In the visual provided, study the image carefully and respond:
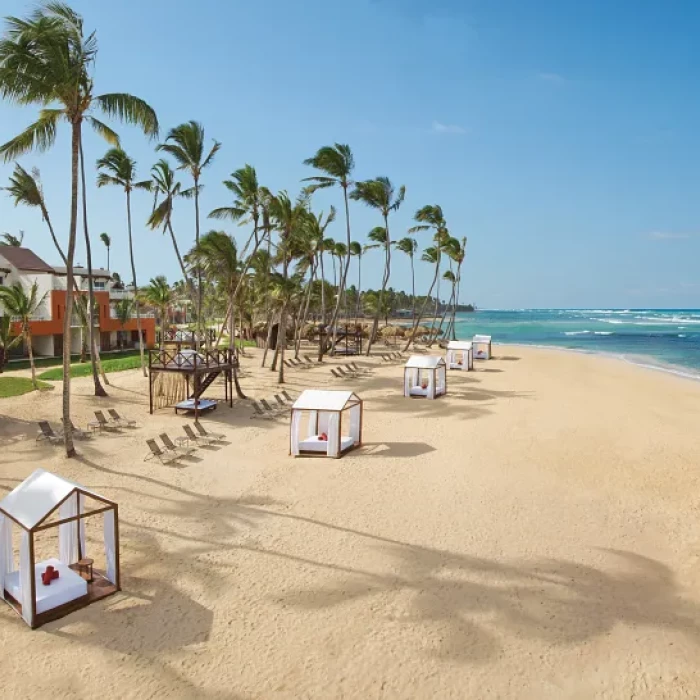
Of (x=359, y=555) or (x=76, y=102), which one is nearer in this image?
(x=359, y=555)

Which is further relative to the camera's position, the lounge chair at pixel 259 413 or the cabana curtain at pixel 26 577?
the lounge chair at pixel 259 413

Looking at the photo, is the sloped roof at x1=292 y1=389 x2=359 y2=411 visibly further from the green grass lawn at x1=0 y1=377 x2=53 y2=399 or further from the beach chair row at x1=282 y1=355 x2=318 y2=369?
the beach chair row at x1=282 y1=355 x2=318 y2=369

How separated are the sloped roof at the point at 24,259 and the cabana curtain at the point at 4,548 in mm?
41762

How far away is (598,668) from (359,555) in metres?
4.29

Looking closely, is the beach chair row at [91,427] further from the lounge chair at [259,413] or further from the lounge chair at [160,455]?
the lounge chair at [259,413]

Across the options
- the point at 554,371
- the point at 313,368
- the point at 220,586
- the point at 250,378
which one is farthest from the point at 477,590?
the point at 554,371

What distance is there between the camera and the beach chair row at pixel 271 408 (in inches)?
861

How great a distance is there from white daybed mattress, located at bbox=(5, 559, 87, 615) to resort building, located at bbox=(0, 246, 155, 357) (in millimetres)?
27375

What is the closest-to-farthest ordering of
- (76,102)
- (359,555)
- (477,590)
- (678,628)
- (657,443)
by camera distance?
(678,628) < (477,590) < (359,555) < (76,102) < (657,443)

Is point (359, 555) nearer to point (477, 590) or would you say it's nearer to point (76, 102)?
point (477, 590)

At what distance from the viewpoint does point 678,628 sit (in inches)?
317

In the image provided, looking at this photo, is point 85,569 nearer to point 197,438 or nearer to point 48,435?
point 197,438

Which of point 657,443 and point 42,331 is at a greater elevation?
point 42,331

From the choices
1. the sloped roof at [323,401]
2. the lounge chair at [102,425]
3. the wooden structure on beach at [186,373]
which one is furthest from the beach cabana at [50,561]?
the wooden structure on beach at [186,373]
